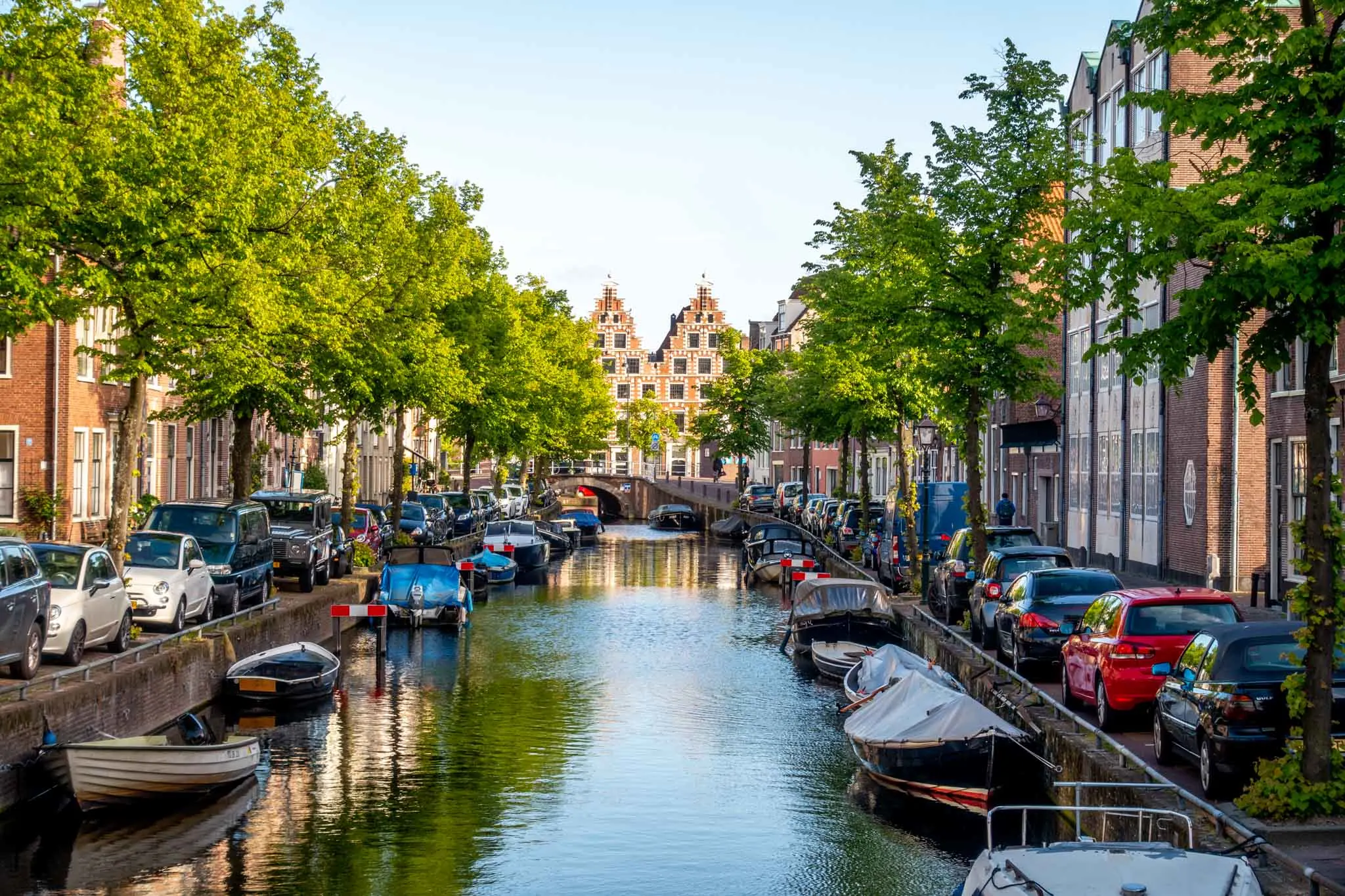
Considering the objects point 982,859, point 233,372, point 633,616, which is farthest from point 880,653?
point 633,616

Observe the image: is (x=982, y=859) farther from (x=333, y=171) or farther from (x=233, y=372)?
(x=333, y=171)

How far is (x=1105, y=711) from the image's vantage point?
63.1 ft

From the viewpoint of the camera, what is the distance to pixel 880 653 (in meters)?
26.7

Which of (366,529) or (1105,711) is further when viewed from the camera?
(366,529)

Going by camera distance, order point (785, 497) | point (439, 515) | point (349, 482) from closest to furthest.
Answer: point (349, 482) < point (439, 515) < point (785, 497)

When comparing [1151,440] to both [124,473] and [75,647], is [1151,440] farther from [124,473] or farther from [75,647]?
[75,647]

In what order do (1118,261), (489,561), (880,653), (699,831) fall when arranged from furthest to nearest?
(489,561), (880,653), (699,831), (1118,261)

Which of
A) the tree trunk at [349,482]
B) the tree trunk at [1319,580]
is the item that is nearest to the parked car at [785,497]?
the tree trunk at [349,482]

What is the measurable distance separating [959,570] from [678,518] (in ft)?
245

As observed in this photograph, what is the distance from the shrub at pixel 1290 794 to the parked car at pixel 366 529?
3524cm

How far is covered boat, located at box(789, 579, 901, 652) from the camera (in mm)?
34656

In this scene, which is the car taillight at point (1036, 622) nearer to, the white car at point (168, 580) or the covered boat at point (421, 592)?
the white car at point (168, 580)

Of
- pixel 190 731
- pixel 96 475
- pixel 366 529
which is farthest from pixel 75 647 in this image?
pixel 366 529

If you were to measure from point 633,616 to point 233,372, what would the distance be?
62.6 feet
